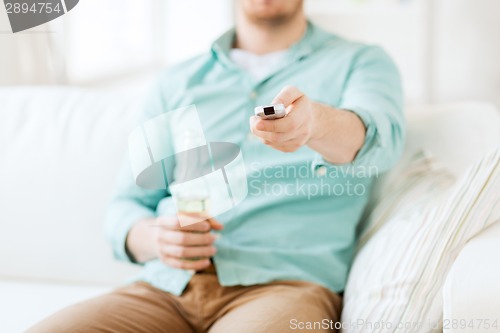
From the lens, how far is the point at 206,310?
Answer: 3.72 ft

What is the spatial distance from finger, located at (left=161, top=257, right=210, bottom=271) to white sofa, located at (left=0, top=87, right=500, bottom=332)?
29cm

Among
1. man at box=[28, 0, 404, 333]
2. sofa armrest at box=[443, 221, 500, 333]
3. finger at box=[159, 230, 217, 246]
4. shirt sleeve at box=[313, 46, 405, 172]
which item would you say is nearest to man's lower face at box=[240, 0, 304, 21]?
man at box=[28, 0, 404, 333]

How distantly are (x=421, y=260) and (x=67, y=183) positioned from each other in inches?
30.1

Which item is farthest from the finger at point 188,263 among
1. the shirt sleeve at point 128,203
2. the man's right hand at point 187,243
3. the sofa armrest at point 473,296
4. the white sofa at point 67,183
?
the sofa armrest at point 473,296

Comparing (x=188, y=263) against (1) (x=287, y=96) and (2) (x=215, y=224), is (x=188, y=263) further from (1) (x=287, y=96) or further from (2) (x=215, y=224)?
(1) (x=287, y=96)

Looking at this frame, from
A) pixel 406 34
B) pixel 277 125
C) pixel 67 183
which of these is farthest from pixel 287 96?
pixel 406 34

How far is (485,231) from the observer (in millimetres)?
995

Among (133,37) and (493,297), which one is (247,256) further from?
(133,37)

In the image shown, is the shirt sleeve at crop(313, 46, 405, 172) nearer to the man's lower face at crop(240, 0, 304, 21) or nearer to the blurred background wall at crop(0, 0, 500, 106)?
the man's lower face at crop(240, 0, 304, 21)

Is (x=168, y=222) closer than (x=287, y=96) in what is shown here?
No

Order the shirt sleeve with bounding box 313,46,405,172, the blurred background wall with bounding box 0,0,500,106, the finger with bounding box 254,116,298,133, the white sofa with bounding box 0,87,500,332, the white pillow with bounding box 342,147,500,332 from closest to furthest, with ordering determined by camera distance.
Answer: the finger with bounding box 254,116,298,133 < the white pillow with bounding box 342,147,500,332 < the shirt sleeve with bounding box 313,46,405,172 < the white sofa with bounding box 0,87,500,332 < the blurred background wall with bounding box 0,0,500,106

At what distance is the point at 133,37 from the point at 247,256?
3.07ft

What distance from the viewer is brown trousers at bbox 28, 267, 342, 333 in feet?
3.37

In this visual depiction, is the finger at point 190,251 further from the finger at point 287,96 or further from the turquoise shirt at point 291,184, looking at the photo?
the finger at point 287,96
